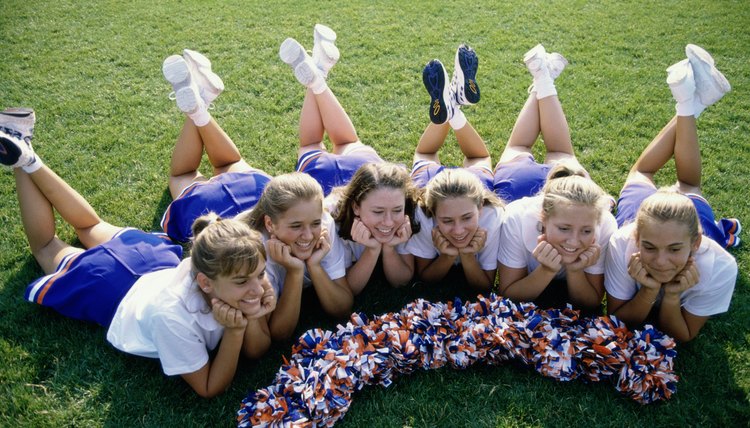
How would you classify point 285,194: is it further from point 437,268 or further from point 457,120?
point 457,120

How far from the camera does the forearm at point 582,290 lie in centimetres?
376

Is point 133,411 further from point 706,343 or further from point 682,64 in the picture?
point 682,64

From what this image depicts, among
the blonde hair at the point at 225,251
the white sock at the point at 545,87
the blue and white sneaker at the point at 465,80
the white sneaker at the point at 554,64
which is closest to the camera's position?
the blonde hair at the point at 225,251

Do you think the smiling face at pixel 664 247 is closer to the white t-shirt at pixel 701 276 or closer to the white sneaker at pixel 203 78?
the white t-shirt at pixel 701 276

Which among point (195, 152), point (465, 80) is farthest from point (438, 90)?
point (195, 152)

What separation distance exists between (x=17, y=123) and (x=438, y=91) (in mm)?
3597

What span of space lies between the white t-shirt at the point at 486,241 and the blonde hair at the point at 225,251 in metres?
1.30

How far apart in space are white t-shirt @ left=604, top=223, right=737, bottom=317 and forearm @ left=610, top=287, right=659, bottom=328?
0.25ft

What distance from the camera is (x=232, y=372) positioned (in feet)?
11.2

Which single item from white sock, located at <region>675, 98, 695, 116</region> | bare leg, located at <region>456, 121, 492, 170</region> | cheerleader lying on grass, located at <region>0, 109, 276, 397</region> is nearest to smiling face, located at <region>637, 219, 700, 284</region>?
white sock, located at <region>675, 98, 695, 116</region>

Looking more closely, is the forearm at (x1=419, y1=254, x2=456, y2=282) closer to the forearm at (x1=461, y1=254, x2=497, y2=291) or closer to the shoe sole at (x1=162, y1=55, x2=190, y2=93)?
the forearm at (x1=461, y1=254, x2=497, y2=291)

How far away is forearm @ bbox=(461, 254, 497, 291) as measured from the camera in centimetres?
390

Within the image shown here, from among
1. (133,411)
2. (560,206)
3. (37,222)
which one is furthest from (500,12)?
(133,411)

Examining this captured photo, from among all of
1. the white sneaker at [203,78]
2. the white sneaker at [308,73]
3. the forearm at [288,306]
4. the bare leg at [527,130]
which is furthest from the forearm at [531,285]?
the white sneaker at [203,78]
